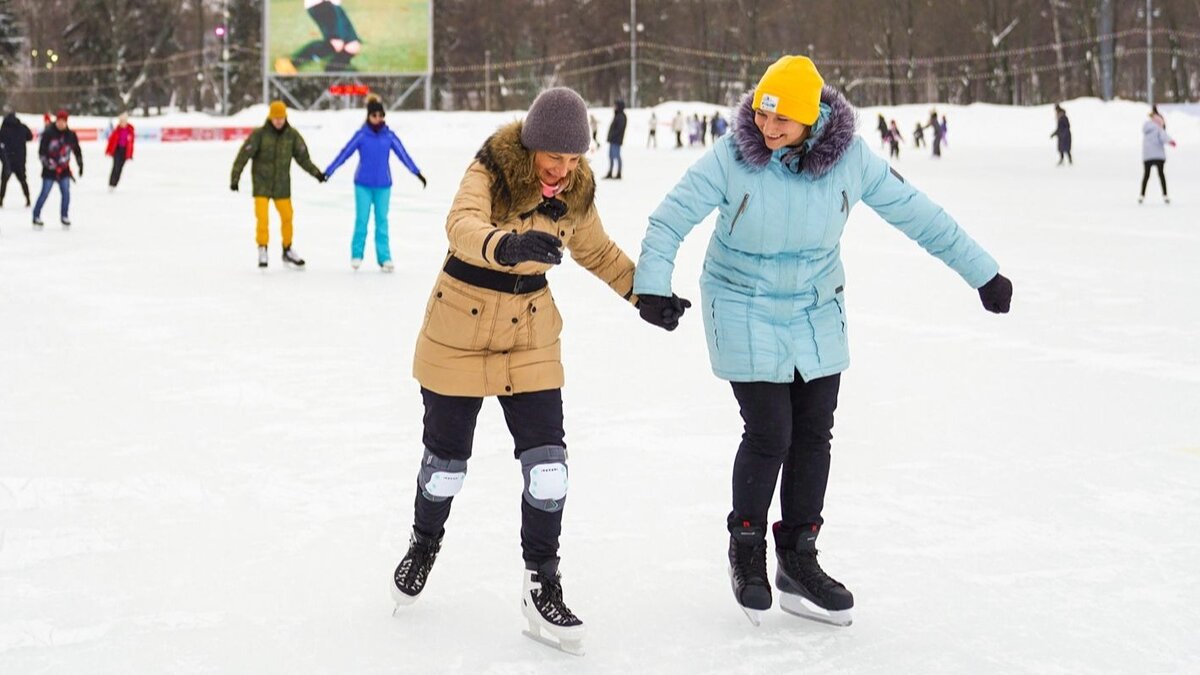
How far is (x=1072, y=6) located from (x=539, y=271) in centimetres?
5093

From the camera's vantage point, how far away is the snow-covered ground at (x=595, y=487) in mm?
2914

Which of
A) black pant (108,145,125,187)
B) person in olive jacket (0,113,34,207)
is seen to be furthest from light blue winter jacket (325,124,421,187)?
black pant (108,145,125,187)

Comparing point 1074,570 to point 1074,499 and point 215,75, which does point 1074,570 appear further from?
point 215,75

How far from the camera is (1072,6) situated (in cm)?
4934

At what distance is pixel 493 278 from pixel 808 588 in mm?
986

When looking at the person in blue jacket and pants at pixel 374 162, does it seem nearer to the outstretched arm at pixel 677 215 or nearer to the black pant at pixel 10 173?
the outstretched arm at pixel 677 215

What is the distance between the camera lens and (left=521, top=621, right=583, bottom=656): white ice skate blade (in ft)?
9.30

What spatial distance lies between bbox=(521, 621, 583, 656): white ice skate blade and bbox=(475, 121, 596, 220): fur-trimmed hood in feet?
2.91

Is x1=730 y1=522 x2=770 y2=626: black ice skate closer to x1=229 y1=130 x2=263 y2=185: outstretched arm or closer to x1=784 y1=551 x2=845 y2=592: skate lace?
x1=784 y1=551 x2=845 y2=592: skate lace

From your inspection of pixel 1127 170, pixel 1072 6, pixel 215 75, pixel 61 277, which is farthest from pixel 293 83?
pixel 61 277

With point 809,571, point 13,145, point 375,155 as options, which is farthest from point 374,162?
point 13,145

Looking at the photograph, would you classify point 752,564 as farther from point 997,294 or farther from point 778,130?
point 778,130

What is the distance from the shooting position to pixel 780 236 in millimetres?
2926

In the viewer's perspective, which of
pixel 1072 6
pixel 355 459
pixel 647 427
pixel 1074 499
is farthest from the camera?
pixel 1072 6
